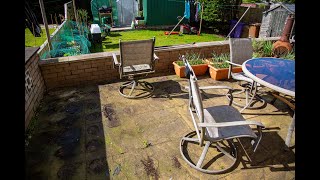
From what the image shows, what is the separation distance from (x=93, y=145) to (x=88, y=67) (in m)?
2.08

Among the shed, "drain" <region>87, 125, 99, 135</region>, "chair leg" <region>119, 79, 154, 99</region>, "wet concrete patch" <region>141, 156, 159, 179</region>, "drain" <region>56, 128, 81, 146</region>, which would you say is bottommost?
"wet concrete patch" <region>141, 156, 159, 179</region>

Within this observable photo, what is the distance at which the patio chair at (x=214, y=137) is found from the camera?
228 cm

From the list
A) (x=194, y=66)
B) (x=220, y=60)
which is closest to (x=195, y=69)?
(x=194, y=66)

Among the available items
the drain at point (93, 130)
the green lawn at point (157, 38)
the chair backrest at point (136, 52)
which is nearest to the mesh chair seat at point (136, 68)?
the chair backrest at point (136, 52)

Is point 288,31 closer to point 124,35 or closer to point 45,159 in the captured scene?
point 45,159

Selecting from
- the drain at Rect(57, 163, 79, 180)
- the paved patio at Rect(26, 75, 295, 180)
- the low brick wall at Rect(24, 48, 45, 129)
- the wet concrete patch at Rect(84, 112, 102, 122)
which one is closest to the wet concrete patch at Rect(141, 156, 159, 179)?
the paved patio at Rect(26, 75, 295, 180)

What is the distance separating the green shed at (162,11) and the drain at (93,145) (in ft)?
34.6

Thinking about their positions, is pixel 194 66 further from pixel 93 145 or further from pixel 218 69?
pixel 93 145

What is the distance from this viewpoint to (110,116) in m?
3.51

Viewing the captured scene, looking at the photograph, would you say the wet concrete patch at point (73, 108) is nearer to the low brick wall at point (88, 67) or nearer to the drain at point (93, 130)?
the drain at point (93, 130)

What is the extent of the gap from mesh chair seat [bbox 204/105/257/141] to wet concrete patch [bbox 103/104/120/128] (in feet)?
4.86

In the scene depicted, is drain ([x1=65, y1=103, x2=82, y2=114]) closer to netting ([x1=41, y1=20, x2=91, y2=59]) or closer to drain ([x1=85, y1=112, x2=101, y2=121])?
drain ([x1=85, y1=112, x2=101, y2=121])

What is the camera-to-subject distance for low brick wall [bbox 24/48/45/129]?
10.7ft
